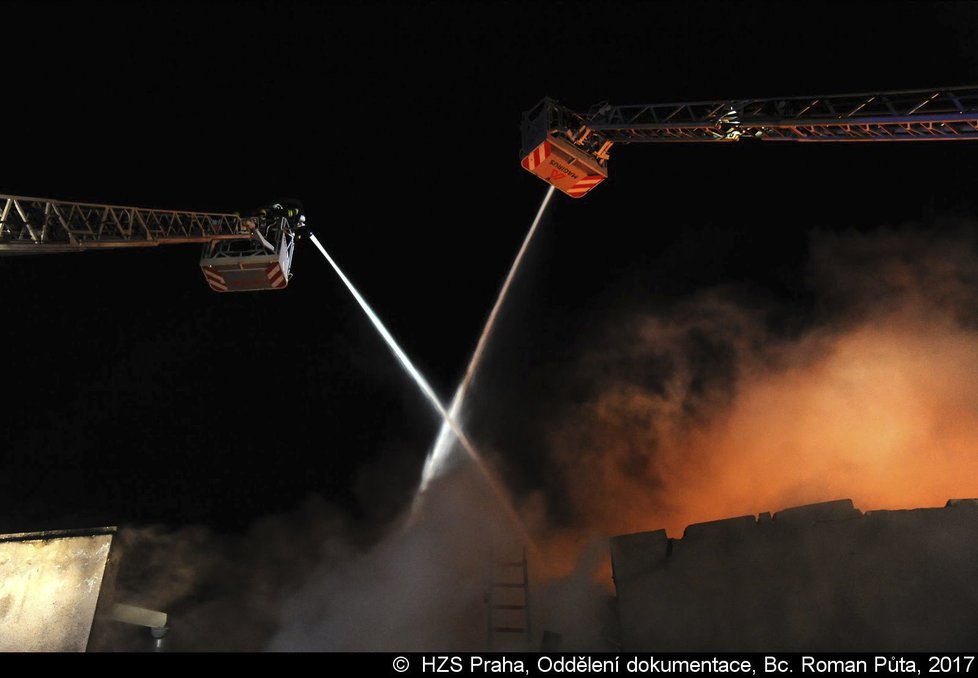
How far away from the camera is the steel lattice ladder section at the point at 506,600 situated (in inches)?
448

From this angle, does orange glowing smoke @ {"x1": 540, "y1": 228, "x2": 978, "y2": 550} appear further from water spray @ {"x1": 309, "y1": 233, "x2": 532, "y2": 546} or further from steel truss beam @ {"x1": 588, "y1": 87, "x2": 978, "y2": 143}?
steel truss beam @ {"x1": 588, "y1": 87, "x2": 978, "y2": 143}

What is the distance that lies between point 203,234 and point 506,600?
984 cm

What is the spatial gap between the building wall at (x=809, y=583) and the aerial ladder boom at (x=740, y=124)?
5.29 m

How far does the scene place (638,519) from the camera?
613 inches

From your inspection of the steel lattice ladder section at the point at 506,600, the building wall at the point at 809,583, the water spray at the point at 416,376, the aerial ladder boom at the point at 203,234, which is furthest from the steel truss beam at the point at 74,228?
the building wall at the point at 809,583

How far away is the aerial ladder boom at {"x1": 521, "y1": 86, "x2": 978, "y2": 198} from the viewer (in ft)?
29.3

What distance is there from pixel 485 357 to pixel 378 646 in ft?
28.4

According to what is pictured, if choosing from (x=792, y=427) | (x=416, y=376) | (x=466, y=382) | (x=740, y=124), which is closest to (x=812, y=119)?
(x=740, y=124)

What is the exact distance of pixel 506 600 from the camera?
13.4 metres

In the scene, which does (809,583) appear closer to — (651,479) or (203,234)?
Answer: (651,479)

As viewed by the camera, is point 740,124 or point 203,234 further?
point 203,234

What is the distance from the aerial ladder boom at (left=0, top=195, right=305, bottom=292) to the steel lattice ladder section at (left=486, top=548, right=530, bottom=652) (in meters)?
7.52
